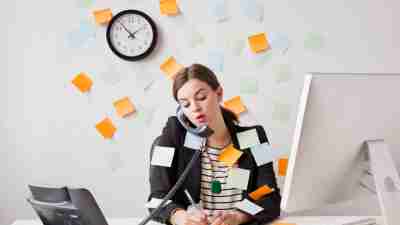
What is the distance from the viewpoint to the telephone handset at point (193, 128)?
67.4 inches

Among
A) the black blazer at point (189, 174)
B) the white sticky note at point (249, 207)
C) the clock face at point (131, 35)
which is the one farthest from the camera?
the clock face at point (131, 35)

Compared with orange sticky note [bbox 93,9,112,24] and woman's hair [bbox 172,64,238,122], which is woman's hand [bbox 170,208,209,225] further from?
orange sticky note [bbox 93,9,112,24]

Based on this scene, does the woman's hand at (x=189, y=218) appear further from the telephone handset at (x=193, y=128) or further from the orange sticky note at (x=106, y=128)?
the orange sticky note at (x=106, y=128)

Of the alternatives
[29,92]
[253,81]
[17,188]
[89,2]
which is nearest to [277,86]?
[253,81]

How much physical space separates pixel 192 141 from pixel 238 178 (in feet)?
0.72

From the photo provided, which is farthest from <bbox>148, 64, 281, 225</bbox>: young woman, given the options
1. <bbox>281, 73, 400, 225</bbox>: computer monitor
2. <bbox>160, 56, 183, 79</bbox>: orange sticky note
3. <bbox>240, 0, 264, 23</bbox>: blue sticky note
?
<bbox>240, 0, 264, 23</bbox>: blue sticky note

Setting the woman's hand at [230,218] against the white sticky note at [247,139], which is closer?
the woman's hand at [230,218]

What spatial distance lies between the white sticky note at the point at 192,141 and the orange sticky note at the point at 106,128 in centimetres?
89

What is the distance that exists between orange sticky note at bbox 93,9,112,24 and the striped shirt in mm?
1088

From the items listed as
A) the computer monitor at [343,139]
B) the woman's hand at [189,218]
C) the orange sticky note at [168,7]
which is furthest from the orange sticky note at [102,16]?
the computer monitor at [343,139]

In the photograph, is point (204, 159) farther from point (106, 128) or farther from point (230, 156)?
point (106, 128)

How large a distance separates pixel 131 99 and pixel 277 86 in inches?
30.7

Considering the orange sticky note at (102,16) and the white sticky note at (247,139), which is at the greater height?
the orange sticky note at (102,16)

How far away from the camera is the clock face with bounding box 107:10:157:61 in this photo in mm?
2631
